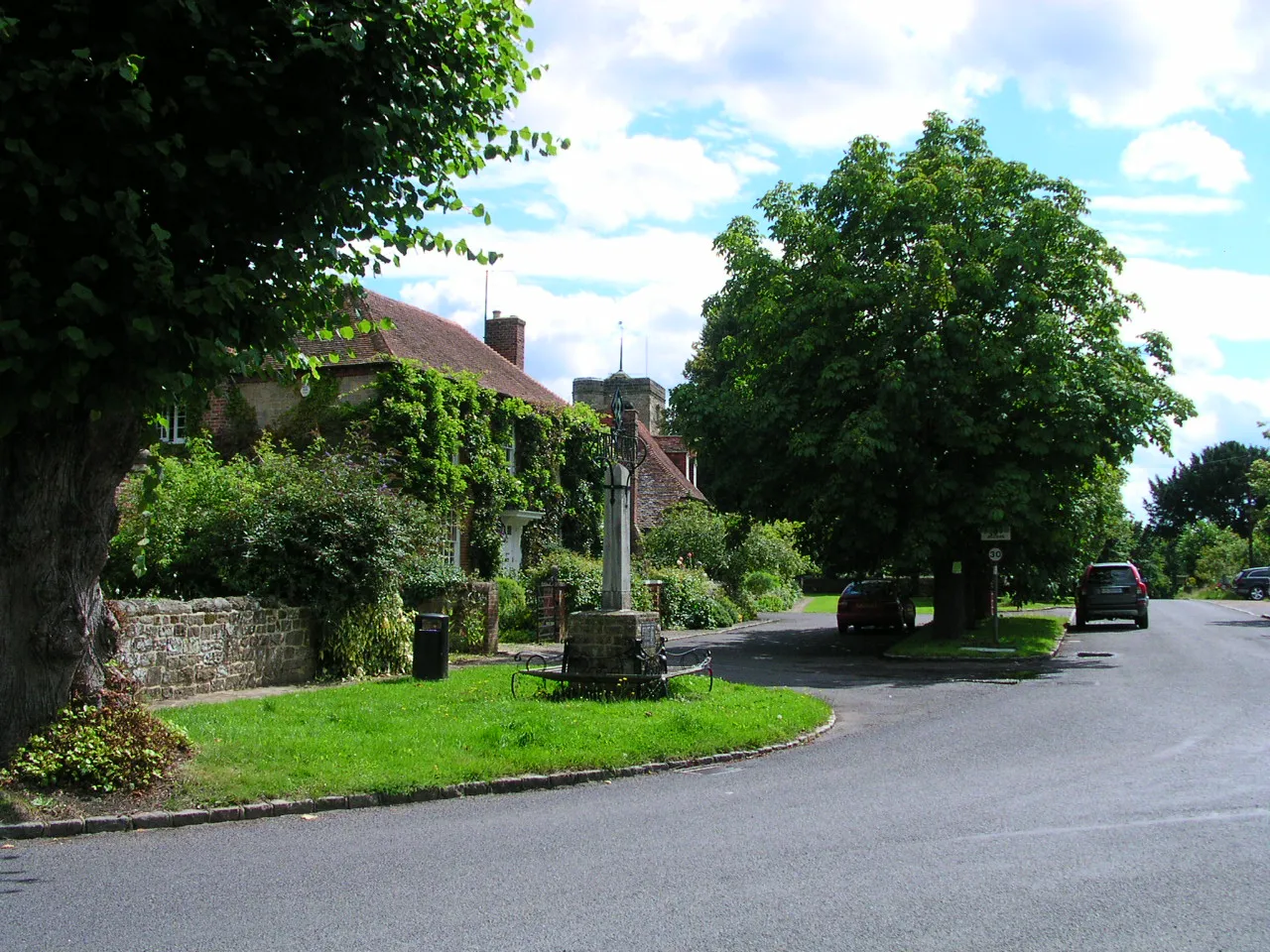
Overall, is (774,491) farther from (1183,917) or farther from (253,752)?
(1183,917)

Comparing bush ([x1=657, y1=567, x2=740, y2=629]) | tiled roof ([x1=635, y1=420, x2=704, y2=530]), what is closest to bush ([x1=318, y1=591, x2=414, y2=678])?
bush ([x1=657, y1=567, x2=740, y2=629])

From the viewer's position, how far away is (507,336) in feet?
120

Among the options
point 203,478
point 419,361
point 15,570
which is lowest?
point 15,570

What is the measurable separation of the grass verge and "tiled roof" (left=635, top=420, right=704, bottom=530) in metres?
16.3

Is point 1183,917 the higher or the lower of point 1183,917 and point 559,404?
the lower

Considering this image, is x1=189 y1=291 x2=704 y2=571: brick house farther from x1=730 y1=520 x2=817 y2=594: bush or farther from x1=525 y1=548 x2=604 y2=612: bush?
x1=730 y1=520 x2=817 y2=594: bush

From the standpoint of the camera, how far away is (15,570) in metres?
8.35

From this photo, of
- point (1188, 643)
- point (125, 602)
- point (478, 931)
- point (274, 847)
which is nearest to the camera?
point (478, 931)

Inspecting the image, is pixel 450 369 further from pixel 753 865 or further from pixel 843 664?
pixel 753 865

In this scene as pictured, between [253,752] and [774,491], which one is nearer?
[253,752]

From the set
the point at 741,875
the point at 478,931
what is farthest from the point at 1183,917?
the point at 478,931

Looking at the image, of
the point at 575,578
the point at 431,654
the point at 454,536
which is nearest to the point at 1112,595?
the point at 575,578

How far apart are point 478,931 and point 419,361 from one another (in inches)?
845

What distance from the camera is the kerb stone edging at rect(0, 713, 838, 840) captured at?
772 cm
